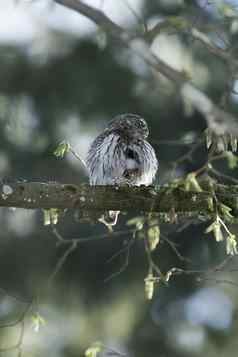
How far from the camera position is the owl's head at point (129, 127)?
9469 mm

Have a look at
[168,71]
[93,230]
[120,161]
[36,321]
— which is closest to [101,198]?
[36,321]

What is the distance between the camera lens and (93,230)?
639 inches

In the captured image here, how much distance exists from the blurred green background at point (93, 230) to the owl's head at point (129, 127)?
618cm

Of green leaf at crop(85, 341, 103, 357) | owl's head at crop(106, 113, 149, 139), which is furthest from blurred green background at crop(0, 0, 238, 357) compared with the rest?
green leaf at crop(85, 341, 103, 357)

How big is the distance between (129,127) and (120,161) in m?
0.64

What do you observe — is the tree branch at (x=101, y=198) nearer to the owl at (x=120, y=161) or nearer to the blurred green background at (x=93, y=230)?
the owl at (x=120, y=161)

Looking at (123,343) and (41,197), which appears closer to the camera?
(41,197)

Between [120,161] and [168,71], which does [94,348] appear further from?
[120,161]

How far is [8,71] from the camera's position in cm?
1733

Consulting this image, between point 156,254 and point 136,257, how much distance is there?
1.37 feet

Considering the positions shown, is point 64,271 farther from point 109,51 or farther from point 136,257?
point 109,51

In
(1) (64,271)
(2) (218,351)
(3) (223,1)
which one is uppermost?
(3) (223,1)

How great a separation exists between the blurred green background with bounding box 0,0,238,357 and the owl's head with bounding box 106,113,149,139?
6177 mm

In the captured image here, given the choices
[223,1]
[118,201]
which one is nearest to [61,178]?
[118,201]
